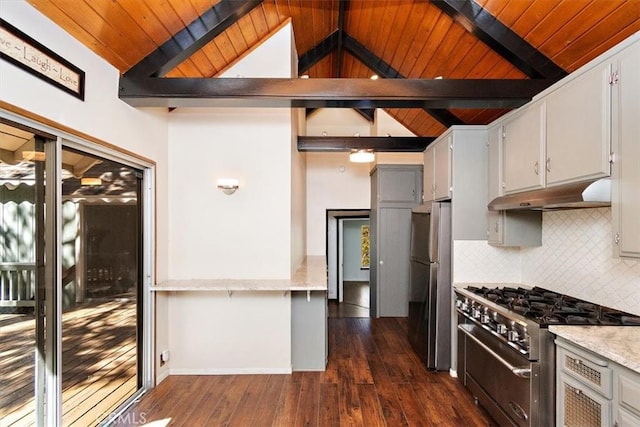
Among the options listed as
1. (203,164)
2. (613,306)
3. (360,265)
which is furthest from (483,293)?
(360,265)

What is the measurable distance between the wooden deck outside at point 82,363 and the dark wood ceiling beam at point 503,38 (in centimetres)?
377

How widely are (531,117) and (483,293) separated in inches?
59.3

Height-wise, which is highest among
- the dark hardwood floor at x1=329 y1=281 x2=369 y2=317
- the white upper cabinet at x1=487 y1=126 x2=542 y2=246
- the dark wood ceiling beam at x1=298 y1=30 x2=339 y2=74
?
the dark wood ceiling beam at x1=298 y1=30 x2=339 y2=74

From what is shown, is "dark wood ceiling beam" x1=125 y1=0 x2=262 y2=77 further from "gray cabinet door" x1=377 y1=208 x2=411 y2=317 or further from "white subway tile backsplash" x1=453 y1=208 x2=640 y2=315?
"gray cabinet door" x1=377 y1=208 x2=411 y2=317

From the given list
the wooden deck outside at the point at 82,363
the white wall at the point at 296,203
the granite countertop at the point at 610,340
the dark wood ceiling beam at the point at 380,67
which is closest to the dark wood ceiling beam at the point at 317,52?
the dark wood ceiling beam at the point at 380,67

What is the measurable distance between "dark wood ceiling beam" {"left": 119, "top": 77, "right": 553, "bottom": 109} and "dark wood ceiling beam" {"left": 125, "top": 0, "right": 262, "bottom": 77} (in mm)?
108

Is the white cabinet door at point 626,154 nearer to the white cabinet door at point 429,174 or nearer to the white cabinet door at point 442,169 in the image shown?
the white cabinet door at point 442,169

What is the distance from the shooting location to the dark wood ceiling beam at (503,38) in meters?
2.71

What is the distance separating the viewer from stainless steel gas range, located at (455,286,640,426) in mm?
2037

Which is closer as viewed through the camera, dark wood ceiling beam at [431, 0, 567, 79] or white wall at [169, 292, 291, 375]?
dark wood ceiling beam at [431, 0, 567, 79]

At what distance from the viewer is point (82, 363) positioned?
2.37 m

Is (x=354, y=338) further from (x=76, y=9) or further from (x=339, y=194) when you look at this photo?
(x=76, y=9)

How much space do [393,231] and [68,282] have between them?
4.34 metres

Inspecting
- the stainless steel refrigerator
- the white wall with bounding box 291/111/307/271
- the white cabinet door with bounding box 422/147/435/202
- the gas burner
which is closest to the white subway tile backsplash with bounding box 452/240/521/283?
the stainless steel refrigerator
